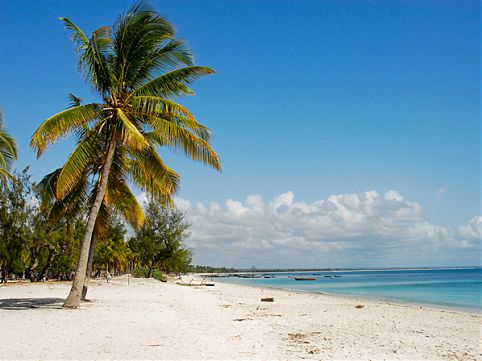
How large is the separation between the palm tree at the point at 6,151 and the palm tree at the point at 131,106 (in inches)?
318

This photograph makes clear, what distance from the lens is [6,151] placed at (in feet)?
68.3

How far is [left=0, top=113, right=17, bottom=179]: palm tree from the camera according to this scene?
20.4 metres

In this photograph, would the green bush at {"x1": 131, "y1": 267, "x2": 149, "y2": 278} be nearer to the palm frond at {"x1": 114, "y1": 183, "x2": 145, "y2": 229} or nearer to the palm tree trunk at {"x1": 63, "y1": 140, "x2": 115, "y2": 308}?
the palm frond at {"x1": 114, "y1": 183, "x2": 145, "y2": 229}

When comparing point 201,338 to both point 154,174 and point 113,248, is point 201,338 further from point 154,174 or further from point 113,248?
point 113,248

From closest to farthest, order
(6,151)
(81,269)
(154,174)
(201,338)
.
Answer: (201,338), (81,269), (154,174), (6,151)

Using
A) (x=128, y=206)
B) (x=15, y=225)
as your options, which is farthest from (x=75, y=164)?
(x=15, y=225)

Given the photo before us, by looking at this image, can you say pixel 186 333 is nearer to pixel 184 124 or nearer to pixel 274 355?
pixel 274 355

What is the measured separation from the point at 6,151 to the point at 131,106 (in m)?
10.1

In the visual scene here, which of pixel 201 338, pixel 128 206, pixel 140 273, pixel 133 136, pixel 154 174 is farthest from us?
pixel 140 273

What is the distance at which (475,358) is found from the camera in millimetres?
8883

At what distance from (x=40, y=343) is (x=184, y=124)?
8.35 m

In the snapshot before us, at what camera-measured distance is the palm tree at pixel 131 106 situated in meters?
13.5

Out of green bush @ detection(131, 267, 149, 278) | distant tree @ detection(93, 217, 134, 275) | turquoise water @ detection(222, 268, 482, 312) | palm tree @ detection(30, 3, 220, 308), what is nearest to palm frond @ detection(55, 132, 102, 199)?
palm tree @ detection(30, 3, 220, 308)

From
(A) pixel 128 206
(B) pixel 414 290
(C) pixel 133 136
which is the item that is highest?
(C) pixel 133 136
